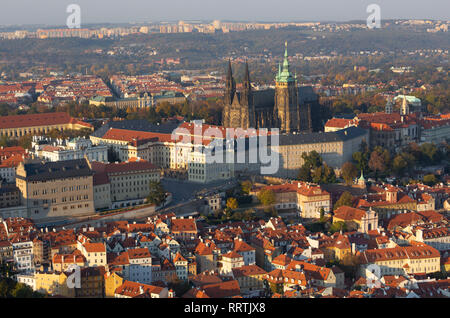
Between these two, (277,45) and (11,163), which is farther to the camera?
(277,45)

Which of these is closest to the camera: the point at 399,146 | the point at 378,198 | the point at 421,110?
the point at 378,198

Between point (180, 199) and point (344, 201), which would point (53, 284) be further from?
point (344, 201)

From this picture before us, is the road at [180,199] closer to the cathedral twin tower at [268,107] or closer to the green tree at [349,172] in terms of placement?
the green tree at [349,172]

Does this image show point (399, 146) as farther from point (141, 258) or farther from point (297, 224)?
point (141, 258)

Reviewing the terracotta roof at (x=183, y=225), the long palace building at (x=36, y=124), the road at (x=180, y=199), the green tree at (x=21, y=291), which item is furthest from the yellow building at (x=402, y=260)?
the long palace building at (x=36, y=124)

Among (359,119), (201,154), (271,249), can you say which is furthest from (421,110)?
(271,249)
